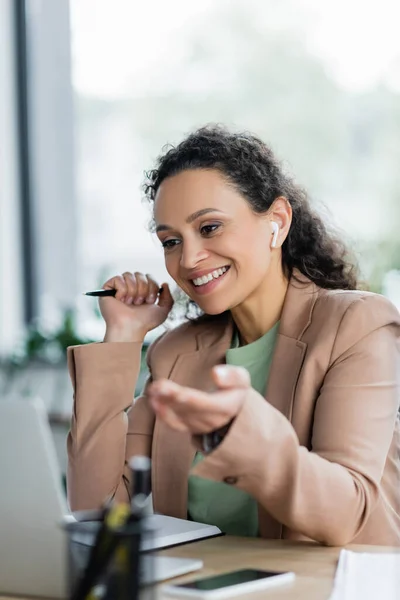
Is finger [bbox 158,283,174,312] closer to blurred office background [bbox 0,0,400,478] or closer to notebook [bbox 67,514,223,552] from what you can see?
notebook [bbox 67,514,223,552]

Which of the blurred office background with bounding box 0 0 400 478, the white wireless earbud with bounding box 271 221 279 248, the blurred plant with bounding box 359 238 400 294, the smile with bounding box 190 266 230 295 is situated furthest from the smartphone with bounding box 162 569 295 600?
the blurred plant with bounding box 359 238 400 294

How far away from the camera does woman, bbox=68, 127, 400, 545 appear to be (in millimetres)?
1404

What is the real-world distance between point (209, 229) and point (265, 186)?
17 cm

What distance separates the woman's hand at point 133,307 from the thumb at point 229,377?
0.84 metres

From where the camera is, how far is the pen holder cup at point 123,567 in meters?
0.77

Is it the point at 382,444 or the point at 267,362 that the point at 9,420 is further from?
the point at 267,362

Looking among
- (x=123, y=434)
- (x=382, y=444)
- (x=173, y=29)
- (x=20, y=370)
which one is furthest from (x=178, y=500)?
(x=173, y=29)

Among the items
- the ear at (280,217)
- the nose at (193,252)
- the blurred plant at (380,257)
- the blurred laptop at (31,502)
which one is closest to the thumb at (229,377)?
the blurred laptop at (31,502)

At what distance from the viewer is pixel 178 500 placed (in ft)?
5.50

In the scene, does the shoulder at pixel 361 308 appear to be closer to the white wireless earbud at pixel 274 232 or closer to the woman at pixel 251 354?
the woman at pixel 251 354

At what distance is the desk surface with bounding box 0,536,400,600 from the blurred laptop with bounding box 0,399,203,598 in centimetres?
11

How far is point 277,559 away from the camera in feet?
4.05

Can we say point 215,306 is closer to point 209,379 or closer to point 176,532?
point 209,379

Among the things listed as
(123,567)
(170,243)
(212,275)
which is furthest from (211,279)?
(123,567)
